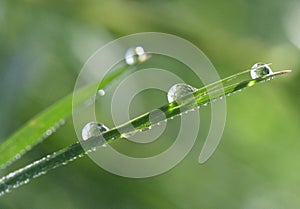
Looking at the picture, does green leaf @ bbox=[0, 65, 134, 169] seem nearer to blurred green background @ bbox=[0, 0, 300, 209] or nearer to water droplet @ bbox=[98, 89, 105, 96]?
water droplet @ bbox=[98, 89, 105, 96]

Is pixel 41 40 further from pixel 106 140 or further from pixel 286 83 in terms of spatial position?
pixel 106 140

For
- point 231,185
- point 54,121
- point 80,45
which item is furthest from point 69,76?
point 54,121

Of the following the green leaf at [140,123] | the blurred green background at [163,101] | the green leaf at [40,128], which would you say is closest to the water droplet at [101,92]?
the green leaf at [40,128]

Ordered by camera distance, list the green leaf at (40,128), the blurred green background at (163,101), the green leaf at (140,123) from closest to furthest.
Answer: the green leaf at (140,123) < the green leaf at (40,128) < the blurred green background at (163,101)

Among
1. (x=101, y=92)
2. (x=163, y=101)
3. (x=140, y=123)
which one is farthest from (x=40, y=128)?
(x=163, y=101)

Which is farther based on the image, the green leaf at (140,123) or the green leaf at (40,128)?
the green leaf at (40,128)

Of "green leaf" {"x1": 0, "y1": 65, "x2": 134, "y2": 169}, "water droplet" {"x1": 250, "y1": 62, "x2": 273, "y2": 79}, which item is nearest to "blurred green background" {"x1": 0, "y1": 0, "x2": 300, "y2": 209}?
"green leaf" {"x1": 0, "y1": 65, "x2": 134, "y2": 169}

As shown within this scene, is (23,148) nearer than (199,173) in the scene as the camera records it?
Yes

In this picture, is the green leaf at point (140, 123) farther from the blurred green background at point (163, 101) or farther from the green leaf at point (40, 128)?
the blurred green background at point (163, 101)
